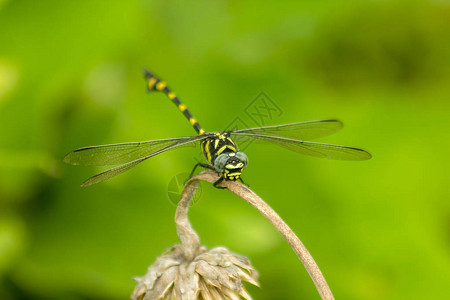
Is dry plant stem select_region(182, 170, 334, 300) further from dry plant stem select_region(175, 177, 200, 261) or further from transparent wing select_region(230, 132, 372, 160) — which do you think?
transparent wing select_region(230, 132, 372, 160)

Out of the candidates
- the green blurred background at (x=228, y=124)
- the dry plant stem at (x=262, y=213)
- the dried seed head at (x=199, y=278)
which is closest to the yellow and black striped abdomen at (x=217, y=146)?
the dry plant stem at (x=262, y=213)

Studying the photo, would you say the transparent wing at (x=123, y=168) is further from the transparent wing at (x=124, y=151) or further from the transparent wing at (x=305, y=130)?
the transparent wing at (x=305, y=130)

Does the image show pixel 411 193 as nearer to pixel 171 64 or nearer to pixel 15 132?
pixel 171 64

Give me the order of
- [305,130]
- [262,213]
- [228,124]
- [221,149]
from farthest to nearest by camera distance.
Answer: [228,124] → [305,130] → [221,149] → [262,213]

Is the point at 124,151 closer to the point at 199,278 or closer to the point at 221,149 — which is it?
the point at 221,149

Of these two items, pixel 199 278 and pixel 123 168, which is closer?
pixel 199 278

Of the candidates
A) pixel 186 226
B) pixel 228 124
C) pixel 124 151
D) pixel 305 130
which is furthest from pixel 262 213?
pixel 228 124
